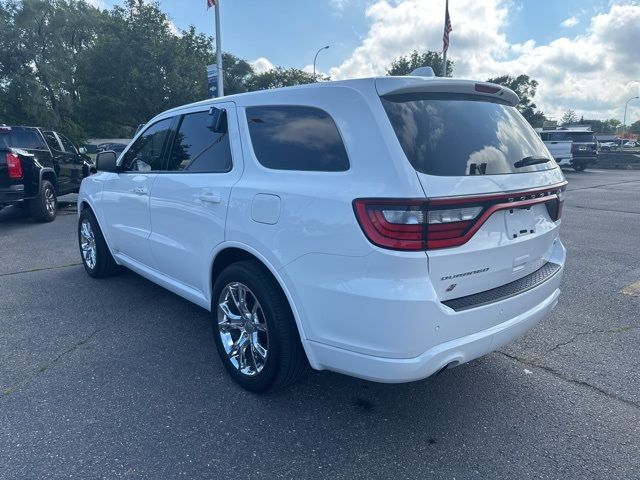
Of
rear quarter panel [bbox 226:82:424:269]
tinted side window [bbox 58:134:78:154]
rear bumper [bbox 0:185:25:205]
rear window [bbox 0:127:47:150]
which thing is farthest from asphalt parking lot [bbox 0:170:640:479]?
tinted side window [bbox 58:134:78:154]

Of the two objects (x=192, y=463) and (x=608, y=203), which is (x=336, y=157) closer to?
(x=192, y=463)

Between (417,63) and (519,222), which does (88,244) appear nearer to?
(519,222)

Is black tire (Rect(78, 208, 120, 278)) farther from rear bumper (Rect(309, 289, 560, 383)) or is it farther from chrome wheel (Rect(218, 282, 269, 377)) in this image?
rear bumper (Rect(309, 289, 560, 383))

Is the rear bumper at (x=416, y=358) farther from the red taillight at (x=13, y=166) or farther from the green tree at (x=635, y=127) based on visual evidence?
the green tree at (x=635, y=127)

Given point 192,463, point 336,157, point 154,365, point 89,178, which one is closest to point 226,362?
point 154,365

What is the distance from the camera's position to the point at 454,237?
2.26 metres

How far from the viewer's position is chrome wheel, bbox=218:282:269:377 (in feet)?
9.71

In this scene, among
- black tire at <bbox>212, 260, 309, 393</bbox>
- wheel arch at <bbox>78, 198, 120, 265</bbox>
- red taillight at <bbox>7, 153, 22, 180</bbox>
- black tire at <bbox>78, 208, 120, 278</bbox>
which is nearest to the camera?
black tire at <bbox>212, 260, 309, 393</bbox>

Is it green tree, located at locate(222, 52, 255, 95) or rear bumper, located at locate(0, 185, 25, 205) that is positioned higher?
green tree, located at locate(222, 52, 255, 95)

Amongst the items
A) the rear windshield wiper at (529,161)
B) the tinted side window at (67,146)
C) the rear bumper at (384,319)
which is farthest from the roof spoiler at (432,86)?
the tinted side window at (67,146)

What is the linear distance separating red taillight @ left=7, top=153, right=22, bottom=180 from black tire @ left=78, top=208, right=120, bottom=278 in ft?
13.5

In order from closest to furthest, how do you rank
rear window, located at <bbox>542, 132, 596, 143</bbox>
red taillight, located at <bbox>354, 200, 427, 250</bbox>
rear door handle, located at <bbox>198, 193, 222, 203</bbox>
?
red taillight, located at <bbox>354, 200, 427, 250</bbox> → rear door handle, located at <bbox>198, 193, 222, 203</bbox> → rear window, located at <bbox>542, 132, 596, 143</bbox>

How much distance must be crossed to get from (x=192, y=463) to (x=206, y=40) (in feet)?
103

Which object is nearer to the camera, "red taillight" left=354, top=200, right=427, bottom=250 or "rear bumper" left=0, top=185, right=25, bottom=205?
"red taillight" left=354, top=200, right=427, bottom=250
